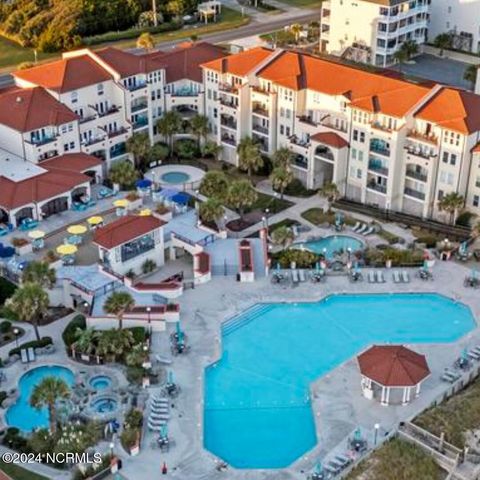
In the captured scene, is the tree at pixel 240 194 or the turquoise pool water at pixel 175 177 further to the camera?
the turquoise pool water at pixel 175 177

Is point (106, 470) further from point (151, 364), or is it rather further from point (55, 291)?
point (55, 291)

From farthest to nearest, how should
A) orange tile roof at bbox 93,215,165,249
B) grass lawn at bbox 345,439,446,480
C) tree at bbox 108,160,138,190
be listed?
tree at bbox 108,160,138,190
orange tile roof at bbox 93,215,165,249
grass lawn at bbox 345,439,446,480

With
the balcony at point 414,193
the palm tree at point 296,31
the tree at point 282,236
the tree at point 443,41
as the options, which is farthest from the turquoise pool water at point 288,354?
the palm tree at point 296,31

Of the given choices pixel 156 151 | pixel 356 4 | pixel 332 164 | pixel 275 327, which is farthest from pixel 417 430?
pixel 356 4

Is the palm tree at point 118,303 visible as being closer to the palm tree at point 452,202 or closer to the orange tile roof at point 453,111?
the palm tree at point 452,202

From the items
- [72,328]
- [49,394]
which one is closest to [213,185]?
[72,328]

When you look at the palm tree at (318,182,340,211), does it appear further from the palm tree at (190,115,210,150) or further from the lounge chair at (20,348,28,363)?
the lounge chair at (20,348,28,363)

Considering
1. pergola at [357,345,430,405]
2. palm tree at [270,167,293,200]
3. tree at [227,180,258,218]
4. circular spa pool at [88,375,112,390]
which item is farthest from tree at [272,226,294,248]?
circular spa pool at [88,375,112,390]

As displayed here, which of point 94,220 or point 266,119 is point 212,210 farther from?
point 266,119
